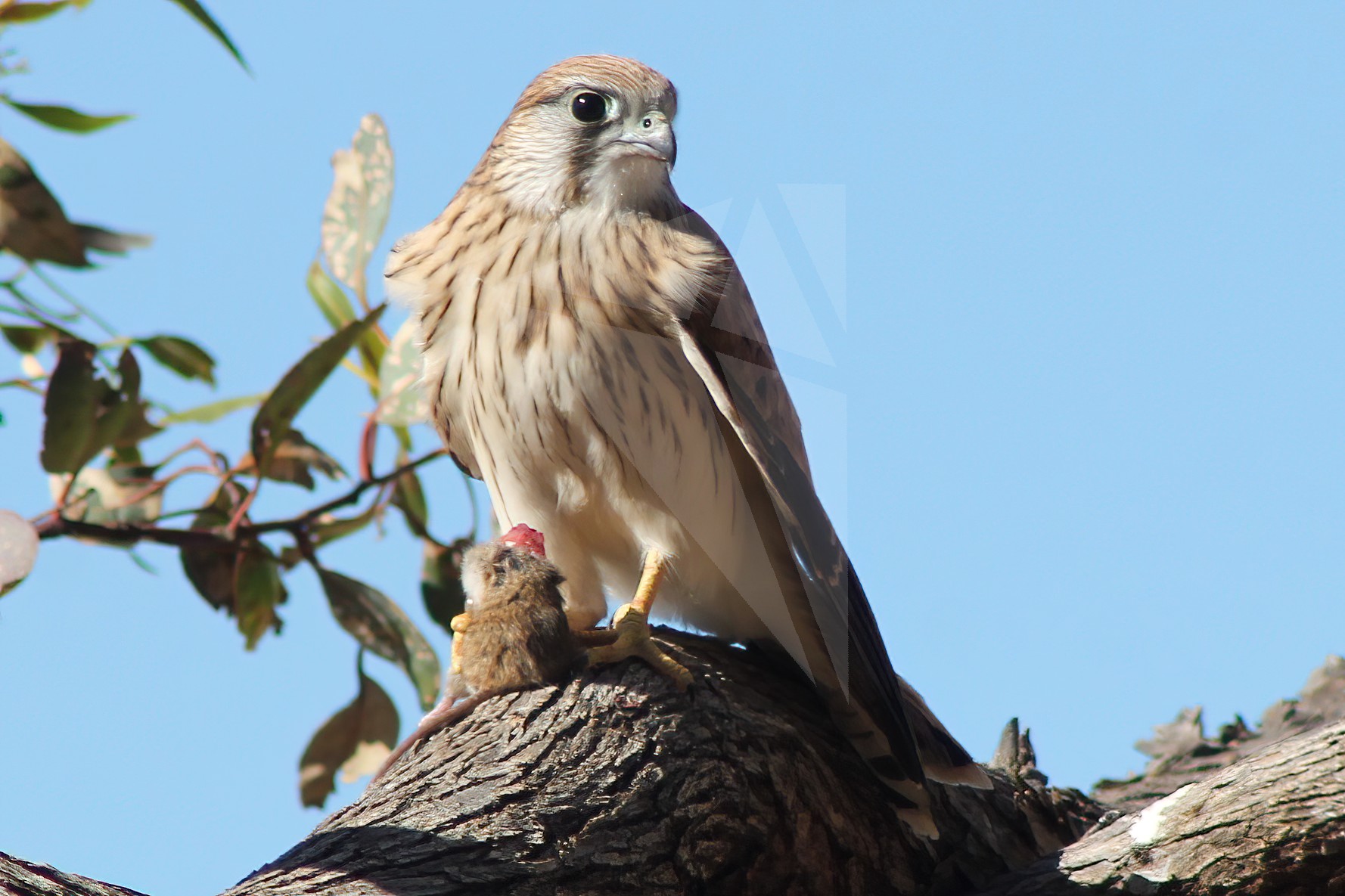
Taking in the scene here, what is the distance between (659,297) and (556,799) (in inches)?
44.0

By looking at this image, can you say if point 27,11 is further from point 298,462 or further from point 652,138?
point 652,138

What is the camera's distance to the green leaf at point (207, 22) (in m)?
3.16

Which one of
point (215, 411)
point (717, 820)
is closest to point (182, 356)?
point (215, 411)

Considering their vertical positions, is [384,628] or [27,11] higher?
[27,11]

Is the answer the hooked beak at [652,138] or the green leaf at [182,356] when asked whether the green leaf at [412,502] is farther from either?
the hooked beak at [652,138]

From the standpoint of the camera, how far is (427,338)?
2980mm

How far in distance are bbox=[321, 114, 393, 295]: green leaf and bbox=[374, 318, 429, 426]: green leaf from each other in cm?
23

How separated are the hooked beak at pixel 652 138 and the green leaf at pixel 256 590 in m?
1.56

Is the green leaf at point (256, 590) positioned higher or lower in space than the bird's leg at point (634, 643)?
higher

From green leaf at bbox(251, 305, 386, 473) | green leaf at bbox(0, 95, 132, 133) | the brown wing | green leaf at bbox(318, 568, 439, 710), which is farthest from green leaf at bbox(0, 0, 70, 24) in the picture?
the brown wing

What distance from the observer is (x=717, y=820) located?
2.19m

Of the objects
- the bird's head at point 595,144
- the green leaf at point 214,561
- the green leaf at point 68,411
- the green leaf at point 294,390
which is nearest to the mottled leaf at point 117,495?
the green leaf at point 214,561

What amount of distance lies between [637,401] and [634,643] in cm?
52

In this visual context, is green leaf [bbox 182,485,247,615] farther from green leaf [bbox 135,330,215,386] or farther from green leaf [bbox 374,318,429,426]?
green leaf [bbox 374,318,429,426]
